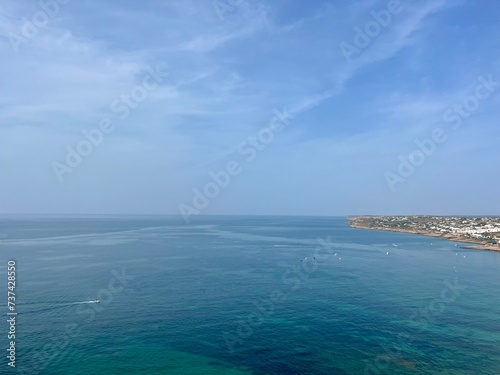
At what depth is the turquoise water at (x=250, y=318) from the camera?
104ft

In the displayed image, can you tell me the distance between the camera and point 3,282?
57125 mm

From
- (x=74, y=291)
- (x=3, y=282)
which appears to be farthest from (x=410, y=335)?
(x=3, y=282)

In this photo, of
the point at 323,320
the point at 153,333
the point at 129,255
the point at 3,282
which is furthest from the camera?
the point at 129,255

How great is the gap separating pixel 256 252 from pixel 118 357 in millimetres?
69621

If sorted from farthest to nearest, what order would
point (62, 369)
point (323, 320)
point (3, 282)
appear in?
point (3, 282)
point (323, 320)
point (62, 369)

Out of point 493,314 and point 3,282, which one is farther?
point 3,282

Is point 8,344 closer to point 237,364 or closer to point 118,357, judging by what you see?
point 118,357

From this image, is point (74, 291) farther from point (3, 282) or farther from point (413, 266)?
point (413, 266)

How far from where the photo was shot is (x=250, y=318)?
4316 cm

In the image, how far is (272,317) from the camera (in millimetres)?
44188

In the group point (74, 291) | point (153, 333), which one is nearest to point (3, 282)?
point (74, 291)

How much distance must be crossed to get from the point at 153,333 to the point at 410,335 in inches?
1107

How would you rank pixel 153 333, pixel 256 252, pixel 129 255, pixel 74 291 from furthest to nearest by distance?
pixel 256 252 → pixel 129 255 → pixel 74 291 → pixel 153 333

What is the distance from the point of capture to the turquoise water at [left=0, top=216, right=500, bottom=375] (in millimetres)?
31828
